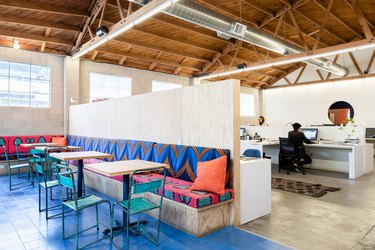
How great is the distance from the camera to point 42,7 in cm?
585

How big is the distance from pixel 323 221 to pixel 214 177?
1.72 m

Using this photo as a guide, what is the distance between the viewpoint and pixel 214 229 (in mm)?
3072

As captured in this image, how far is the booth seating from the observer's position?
9.66ft

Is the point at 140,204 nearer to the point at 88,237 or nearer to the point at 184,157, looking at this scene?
the point at 88,237

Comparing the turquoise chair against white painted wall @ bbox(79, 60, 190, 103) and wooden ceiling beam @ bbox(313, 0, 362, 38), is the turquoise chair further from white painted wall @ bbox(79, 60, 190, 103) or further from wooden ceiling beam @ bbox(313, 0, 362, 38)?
wooden ceiling beam @ bbox(313, 0, 362, 38)

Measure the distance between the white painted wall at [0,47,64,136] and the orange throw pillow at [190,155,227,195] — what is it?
6.05 m

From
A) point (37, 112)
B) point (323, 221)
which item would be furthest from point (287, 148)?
point (37, 112)

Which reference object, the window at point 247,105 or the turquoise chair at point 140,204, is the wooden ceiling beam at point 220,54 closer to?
the window at point 247,105

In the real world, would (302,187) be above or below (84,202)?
below

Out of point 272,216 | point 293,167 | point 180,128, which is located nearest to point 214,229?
point 272,216

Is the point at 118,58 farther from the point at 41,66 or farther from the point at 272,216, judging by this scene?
the point at 272,216

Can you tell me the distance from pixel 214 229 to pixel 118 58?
24.4ft

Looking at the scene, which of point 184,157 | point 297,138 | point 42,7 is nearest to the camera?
point 184,157

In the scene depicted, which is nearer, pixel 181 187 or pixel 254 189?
pixel 181 187
